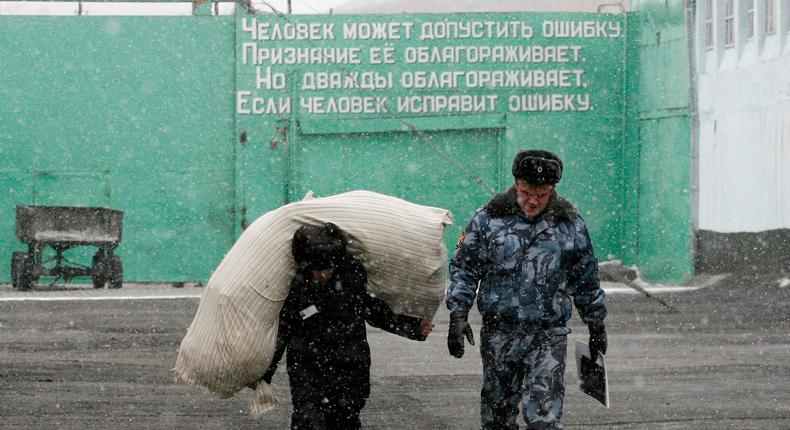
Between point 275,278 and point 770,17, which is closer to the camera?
point 275,278

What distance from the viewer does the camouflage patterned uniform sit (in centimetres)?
604

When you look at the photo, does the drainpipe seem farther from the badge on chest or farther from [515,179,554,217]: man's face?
the badge on chest

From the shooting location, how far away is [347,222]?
20.3ft

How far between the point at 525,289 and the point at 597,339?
0.45 meters

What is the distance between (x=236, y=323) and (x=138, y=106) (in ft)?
66.7

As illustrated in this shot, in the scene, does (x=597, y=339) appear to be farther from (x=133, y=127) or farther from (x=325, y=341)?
(x=133, y=127)

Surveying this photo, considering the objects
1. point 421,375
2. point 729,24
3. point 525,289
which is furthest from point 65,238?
point 525,289

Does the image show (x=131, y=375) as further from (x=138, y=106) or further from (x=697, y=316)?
(x=138, y=106)

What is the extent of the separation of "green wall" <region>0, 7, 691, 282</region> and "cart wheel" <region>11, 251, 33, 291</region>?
1806mm

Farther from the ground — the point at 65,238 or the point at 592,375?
the point at 65,238

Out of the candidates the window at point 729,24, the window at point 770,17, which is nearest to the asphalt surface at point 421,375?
the window at point 770,17

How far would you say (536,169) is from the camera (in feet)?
19.5

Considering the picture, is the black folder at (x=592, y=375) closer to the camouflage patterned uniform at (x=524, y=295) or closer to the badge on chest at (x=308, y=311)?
the camouflage patterned uniform at (x=524, y=295)

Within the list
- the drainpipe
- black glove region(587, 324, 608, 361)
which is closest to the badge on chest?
black glove region(587, 324, 608, 361)
